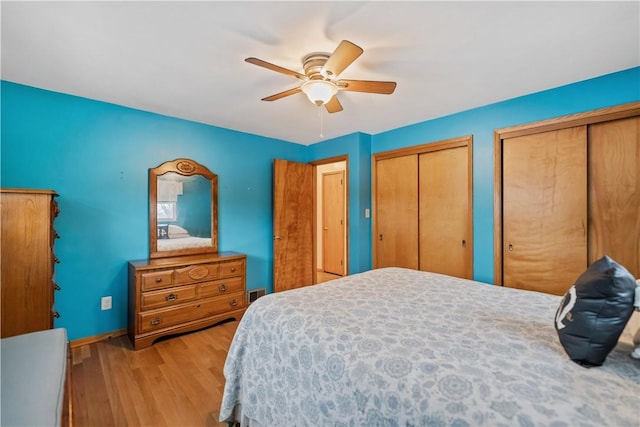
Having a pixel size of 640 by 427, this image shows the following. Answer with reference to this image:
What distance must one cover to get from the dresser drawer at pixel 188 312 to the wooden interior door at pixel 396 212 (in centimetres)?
186

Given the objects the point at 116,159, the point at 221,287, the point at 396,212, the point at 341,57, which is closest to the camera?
the point at 341,57

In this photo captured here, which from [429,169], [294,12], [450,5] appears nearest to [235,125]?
[294,12]

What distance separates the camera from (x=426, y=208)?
3.26 meters

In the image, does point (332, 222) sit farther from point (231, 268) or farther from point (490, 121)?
point (490, 121)

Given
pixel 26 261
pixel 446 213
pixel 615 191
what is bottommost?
pixel 26 261

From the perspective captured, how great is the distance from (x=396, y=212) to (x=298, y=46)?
234cm

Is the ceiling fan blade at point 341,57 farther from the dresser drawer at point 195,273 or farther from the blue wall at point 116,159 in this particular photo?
the dresser drawer at point 195,273

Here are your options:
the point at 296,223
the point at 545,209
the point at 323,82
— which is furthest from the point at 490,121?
the point at 296,223

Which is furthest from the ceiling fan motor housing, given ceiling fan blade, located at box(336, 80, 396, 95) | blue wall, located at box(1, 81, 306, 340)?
blue wall, located at box(1, 81, 306, 340)

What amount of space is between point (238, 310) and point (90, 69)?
2518 mm

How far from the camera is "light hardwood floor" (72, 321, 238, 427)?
170 centimetres

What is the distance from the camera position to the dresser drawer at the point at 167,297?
2543 millimetres

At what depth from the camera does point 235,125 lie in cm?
336

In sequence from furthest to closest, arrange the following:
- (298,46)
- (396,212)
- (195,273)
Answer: (396,212) → (195,273) → (298,46)
